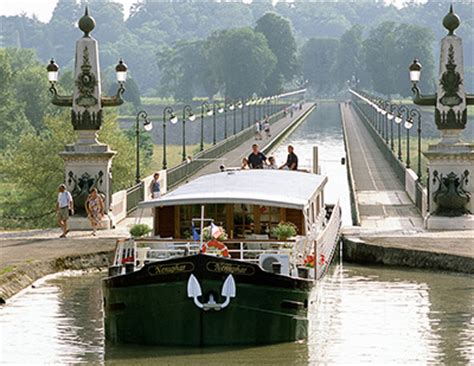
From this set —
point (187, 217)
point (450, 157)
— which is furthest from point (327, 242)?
point (450, 157)

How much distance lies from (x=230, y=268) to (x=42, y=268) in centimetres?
1017

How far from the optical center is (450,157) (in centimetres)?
4181

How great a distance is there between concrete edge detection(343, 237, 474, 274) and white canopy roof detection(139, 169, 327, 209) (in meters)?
2.93

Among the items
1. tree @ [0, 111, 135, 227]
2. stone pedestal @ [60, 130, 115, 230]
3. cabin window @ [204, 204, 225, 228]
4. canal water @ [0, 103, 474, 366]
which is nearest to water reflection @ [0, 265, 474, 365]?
canal water @ [0, 103, 474, 366]

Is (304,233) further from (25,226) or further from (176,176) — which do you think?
(25,226)

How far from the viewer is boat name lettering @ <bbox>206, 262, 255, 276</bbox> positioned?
2484 centimetres

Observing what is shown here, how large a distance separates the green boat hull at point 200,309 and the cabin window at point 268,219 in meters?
3.65

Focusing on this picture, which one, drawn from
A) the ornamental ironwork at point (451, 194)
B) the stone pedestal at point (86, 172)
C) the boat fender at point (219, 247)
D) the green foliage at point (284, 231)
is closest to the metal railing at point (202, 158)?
the stone pedestal at point (86, 172)

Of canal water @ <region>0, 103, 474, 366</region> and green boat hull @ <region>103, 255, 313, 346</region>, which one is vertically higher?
green boat hull @ <region>103, 255, 313, 346</region>

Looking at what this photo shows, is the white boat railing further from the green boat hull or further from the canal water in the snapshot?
the green boat hull

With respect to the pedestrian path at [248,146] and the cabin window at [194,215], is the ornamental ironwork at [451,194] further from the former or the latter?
the cabin window at [194,215]

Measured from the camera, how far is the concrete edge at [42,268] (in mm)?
31469

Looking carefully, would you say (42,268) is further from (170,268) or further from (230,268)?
(230,268)

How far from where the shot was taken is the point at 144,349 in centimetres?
2553
